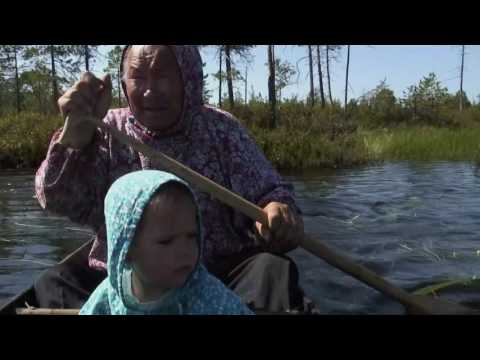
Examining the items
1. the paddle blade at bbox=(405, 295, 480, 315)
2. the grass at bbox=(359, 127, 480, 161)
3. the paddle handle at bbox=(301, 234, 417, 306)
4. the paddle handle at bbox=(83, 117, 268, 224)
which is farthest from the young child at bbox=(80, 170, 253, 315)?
the grass at bbox=(359, 127, 480, 161)

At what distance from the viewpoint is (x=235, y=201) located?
2004 millimetres

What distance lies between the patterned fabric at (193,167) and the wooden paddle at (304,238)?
139 millimetres

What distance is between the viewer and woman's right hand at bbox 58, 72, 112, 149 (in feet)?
6.72

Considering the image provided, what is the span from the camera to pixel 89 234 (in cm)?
488

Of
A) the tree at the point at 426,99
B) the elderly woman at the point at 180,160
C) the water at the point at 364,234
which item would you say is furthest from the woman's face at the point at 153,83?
the tree at the point at 426,99

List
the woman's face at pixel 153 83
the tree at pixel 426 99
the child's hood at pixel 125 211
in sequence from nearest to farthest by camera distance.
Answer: the child's hood at pixel 125 211 < the woman's face at pixel 153 83 < the tree at pixel 426 99

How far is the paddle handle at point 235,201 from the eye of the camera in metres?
2.00

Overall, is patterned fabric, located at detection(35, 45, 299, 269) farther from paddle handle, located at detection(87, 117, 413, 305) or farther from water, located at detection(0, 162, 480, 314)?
water, located at detection(0, 162, 480, 314)

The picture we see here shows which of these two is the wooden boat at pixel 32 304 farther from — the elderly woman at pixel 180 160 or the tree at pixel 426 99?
the tree at pixel 426 99

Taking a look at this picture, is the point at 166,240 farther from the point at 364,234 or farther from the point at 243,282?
the point at 364,234

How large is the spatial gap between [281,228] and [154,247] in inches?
24.9
